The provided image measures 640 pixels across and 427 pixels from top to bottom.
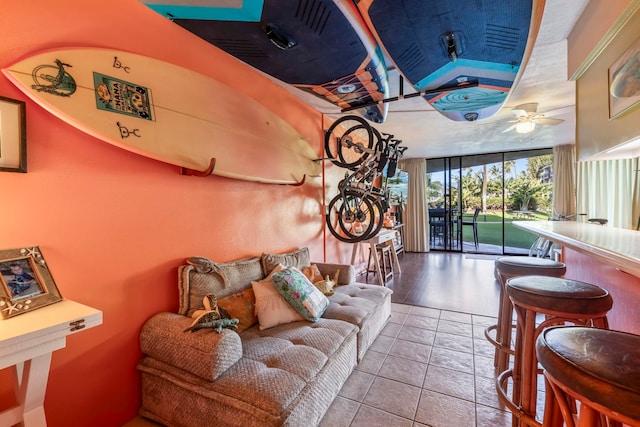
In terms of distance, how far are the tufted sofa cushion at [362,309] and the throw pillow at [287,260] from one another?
1.54 feet

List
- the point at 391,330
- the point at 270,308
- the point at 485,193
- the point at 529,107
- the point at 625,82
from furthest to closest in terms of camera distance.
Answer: the point at 485,193, the point at 529,107, the point at 391,330, the point at 270,308, the point at 625,82

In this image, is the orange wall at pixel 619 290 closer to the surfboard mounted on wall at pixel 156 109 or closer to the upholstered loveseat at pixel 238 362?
the upholstered loveseat at pixel 238 362

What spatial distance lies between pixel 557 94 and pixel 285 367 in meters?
4.05

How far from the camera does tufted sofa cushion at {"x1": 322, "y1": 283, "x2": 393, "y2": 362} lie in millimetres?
2271

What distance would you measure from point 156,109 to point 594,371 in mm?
2324

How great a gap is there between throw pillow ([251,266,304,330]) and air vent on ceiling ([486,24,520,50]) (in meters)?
2.34

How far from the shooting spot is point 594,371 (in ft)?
2.25

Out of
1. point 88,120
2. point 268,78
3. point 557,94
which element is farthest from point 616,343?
point 557,94

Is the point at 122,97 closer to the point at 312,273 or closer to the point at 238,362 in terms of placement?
the point at 238,362

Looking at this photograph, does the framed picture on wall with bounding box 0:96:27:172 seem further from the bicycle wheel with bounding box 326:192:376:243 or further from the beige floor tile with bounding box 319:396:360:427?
the bicycle wheel with bounding box 326:192:376:243

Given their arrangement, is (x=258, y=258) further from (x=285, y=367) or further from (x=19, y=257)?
(x=19, y=257)

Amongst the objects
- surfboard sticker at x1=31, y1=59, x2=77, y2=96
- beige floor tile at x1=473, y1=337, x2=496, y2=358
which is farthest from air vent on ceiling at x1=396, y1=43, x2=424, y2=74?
beige floor tile at x1=473, y1=337, x2=496, y2=358

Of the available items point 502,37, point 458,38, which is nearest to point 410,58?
point 458,38

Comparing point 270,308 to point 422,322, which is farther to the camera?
point 422,322
